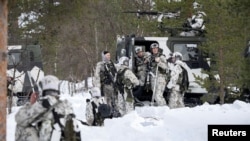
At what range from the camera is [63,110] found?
216 inches

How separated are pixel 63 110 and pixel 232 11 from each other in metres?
7.19

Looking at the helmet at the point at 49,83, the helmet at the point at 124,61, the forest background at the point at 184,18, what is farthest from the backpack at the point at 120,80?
the helmet at the point at 49,83

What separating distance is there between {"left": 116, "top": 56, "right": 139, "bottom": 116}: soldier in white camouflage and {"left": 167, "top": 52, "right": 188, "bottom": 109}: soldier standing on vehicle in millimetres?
1158

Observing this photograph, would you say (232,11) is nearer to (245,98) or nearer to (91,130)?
(245,98)

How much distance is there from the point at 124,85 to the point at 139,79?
1.16 metres

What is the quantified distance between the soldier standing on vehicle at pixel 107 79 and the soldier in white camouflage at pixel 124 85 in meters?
0.11

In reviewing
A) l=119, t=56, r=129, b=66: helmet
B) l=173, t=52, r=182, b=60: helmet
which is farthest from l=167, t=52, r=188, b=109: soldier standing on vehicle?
l=119, t=56, r=129, b=66: helmet

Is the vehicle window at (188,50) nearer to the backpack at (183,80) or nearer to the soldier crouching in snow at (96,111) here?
the backpack at (183,80)

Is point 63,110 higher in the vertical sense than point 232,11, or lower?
lower

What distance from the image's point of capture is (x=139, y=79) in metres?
13.2

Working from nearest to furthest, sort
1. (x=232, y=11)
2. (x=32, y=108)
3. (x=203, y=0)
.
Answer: (x=32, y=108) < (x=232, y=11) < (x=203, y=0)

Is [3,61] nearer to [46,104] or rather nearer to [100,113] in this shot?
[46,104]

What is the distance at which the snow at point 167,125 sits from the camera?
880cm

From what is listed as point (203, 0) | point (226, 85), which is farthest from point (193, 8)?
point (226, 85)
